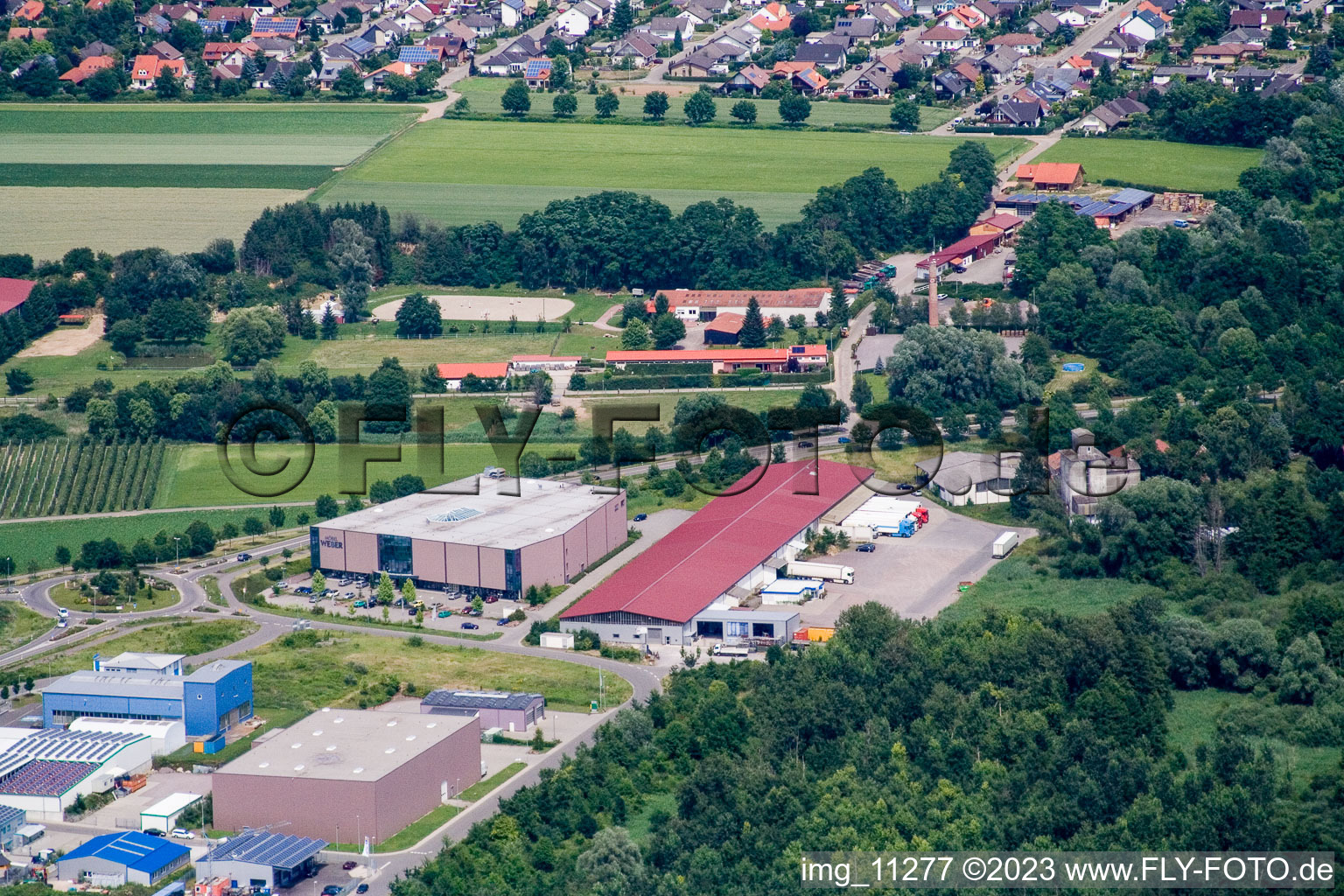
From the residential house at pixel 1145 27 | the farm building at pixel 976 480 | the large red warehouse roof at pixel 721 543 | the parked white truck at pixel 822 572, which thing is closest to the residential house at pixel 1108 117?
the residential house at pixel 1145 27

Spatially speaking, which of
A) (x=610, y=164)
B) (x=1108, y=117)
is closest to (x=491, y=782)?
(x=610, y=164)

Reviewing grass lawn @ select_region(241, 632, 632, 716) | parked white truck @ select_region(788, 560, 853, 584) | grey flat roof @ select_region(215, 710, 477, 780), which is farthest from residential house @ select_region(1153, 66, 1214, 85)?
grey flat roof @ select_region(215, 710, 477, 780)

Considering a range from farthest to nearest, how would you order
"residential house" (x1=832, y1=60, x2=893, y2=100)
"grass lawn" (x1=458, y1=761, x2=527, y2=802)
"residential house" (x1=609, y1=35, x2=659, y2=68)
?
"residential house" (x1=609, y1=35, x2=659, y2=68)
"residential house" (x1=832, y1=60, x2=893, y2=100)
"grass lawn" (x1=458, y1=761, x2=527, y2=802)

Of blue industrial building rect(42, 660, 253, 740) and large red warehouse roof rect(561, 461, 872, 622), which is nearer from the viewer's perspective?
blue industrial building rect(42, 660, 253, 740)

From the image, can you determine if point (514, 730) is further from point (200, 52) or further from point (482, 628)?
point (200, 52)

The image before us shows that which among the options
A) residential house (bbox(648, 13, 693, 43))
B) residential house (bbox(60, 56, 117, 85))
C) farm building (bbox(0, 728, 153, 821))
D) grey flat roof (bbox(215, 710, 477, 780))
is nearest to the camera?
grey flat roof (bbox(215, 710, 477, 780))

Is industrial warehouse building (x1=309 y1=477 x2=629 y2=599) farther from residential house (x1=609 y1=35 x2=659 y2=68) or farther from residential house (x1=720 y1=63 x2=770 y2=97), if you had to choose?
residential house (x1=609 y1=35 x2=659 y2=68)

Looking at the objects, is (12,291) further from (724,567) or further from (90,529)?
(724,567)

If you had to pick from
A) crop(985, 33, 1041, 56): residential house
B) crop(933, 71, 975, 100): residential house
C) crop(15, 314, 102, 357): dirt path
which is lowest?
crop(15, 314, 102, 357): dirt path
